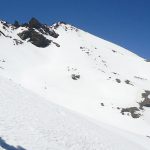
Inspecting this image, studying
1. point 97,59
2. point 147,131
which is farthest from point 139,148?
point 97,59

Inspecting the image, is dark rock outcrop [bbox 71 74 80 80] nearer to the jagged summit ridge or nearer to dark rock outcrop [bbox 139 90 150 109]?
dark rock outcrop [bbox 139 90 150 109]

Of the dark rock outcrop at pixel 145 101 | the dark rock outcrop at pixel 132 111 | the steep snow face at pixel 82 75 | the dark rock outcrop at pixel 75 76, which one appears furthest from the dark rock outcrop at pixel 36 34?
the dark rock outcrop at pixel 132 111

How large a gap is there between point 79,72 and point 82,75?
1.12 metres

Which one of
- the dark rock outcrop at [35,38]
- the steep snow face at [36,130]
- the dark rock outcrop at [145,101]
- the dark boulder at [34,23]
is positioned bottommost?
the steep snow face at [36,130]

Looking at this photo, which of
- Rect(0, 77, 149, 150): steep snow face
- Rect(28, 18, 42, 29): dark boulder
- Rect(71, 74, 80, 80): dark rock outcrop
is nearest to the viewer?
Rect(0, 77, 149, 150): steep snow face

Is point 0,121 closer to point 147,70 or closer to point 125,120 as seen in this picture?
point 125,120

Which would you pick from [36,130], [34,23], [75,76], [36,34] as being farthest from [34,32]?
[36,130]

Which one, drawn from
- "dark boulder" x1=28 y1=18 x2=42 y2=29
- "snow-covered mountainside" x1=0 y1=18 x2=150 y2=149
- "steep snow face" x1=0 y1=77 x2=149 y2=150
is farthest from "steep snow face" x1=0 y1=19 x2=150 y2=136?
"steep snow face" x1=0 y1=77 x2=149 y2=150

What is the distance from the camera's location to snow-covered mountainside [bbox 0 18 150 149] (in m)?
53.5

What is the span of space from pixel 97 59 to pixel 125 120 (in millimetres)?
26677

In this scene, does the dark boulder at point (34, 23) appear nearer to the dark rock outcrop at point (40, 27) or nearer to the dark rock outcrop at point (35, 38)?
the dark rock outcrop at point (40, 27)

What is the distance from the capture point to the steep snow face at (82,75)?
2105 inches

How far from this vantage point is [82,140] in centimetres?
2058

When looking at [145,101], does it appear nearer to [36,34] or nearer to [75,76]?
[75,76]
